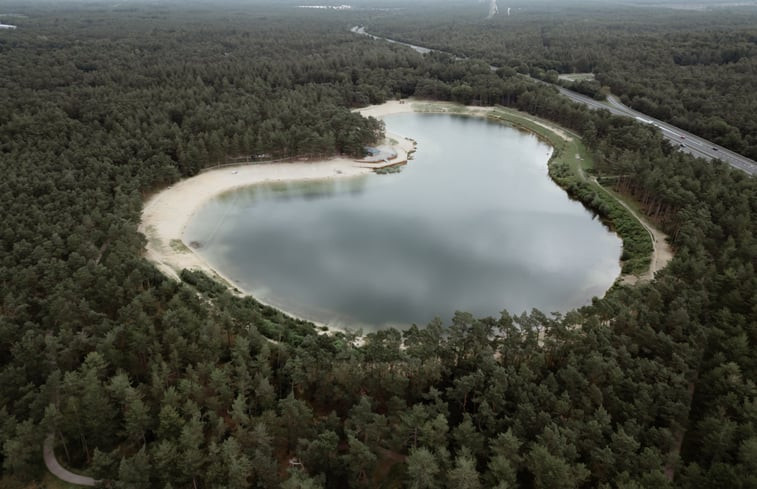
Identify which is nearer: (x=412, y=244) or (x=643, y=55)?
(x=412, y=244)

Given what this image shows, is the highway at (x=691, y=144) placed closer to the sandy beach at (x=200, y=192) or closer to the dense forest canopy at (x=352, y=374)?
the dense forest canopy at (x=352, y=374)

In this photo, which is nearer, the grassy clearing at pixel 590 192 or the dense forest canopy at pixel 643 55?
the grassy clearing at pixel 590 192

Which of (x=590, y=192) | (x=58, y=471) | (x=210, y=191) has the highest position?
(x=590, y=192)

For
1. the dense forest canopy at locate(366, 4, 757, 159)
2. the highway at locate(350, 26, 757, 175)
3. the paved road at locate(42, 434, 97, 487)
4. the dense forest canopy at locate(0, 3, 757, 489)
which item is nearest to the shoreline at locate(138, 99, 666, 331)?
the dense forest canopy at locate(0, 3, 757, 489)

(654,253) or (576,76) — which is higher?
(576,76)

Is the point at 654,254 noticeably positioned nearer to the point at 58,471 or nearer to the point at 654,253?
the point at 654,253

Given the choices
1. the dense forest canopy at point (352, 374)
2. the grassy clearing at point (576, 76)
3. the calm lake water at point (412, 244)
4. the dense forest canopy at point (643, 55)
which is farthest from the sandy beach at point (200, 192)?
the grassy clearing at point (576, 76)

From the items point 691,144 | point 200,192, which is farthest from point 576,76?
point 200,192

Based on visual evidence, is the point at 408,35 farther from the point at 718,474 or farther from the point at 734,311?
the point at 718,474
